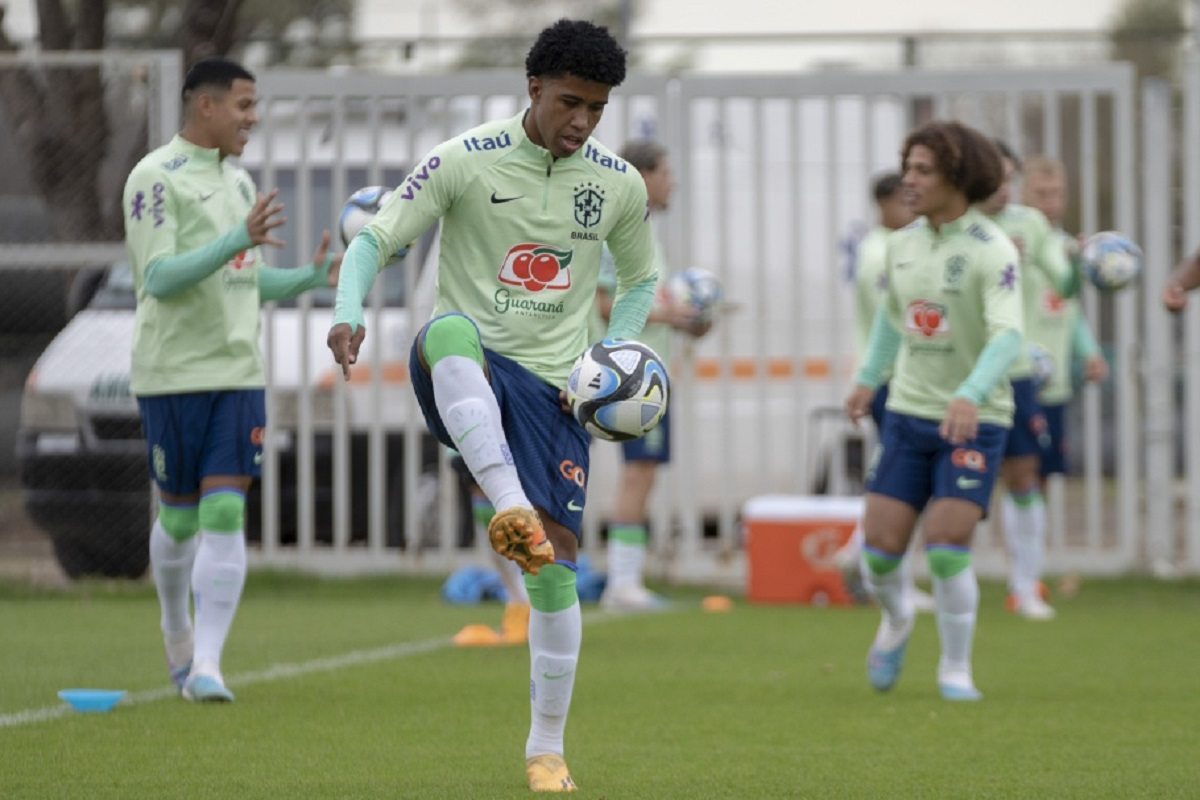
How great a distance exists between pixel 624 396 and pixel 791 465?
8.95m

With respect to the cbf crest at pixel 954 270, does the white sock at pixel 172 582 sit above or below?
below

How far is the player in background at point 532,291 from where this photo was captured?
5602 mm

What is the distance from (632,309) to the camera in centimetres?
620

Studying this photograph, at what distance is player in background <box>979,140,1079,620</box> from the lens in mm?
11859

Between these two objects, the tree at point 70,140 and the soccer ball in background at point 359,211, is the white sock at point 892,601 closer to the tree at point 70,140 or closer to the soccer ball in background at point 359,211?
the soccer ball in background at point 359,211

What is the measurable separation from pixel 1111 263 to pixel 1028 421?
1.35 m

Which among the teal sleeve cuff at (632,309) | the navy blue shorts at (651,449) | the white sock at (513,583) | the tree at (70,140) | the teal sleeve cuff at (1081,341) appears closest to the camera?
the teal sleeve cuff at (632,309)

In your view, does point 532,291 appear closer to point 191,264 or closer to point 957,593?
point 191,264

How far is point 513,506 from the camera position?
527cm

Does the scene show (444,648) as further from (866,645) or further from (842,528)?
(842,528)

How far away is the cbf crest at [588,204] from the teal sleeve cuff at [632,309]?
0.33 metres

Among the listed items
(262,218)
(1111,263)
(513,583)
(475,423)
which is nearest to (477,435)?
(475,423)

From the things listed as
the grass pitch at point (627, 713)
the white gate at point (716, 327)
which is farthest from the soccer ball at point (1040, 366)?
the white gate at point (716, 327)

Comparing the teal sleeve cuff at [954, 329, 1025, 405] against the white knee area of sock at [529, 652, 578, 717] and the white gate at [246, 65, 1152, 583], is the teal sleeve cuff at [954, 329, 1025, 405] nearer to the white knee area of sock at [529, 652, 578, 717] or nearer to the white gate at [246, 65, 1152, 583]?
the white knee area of sock at [529, 652, 578, 717]
